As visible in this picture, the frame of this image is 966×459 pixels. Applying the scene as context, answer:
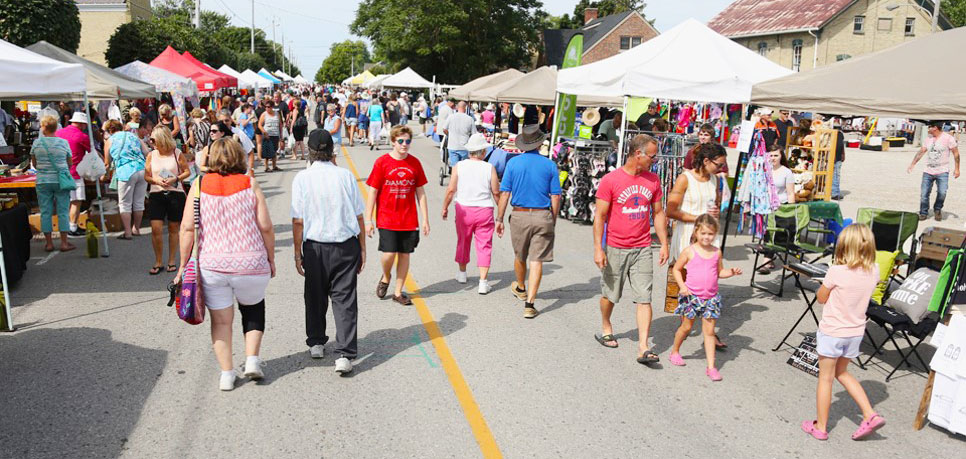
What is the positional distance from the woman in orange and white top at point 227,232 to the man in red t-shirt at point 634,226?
2.56 metres

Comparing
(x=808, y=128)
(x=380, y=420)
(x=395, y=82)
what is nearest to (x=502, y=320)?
(x=380, y=420)

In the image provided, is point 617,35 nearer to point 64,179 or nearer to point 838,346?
point 64,179

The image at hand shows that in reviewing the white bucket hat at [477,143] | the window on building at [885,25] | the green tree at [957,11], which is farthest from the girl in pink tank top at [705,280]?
the green tree at [957,11]

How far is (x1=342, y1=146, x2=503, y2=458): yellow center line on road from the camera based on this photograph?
4227 mm

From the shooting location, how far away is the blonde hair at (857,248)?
14.3 feet

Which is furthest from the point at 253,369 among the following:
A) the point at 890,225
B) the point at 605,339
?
the point at 890,225

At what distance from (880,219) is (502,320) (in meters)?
4.09

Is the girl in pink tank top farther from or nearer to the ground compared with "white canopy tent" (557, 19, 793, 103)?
nearer to the ground

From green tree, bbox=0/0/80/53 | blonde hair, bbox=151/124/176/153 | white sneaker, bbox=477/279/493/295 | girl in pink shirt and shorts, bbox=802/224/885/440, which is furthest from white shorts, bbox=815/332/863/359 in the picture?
green tree, bbox=0/0/80/53

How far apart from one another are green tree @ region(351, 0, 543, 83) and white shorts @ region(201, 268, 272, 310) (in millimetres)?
51573

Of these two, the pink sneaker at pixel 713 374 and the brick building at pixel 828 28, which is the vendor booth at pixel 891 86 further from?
the brick building at pixel 828 28

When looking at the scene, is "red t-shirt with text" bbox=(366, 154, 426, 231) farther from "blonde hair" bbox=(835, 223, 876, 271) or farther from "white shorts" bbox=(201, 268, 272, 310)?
"blonde hair" bbox=(835, 223, 876, 271)

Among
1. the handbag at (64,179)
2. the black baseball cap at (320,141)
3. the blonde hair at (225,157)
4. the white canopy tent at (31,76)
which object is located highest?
the white canopy tent at (31,76)

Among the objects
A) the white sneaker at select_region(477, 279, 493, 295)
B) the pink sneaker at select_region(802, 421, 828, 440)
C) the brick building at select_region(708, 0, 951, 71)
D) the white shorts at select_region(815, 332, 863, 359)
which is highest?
the brick building at select_region(708, 0, 951, 71)
